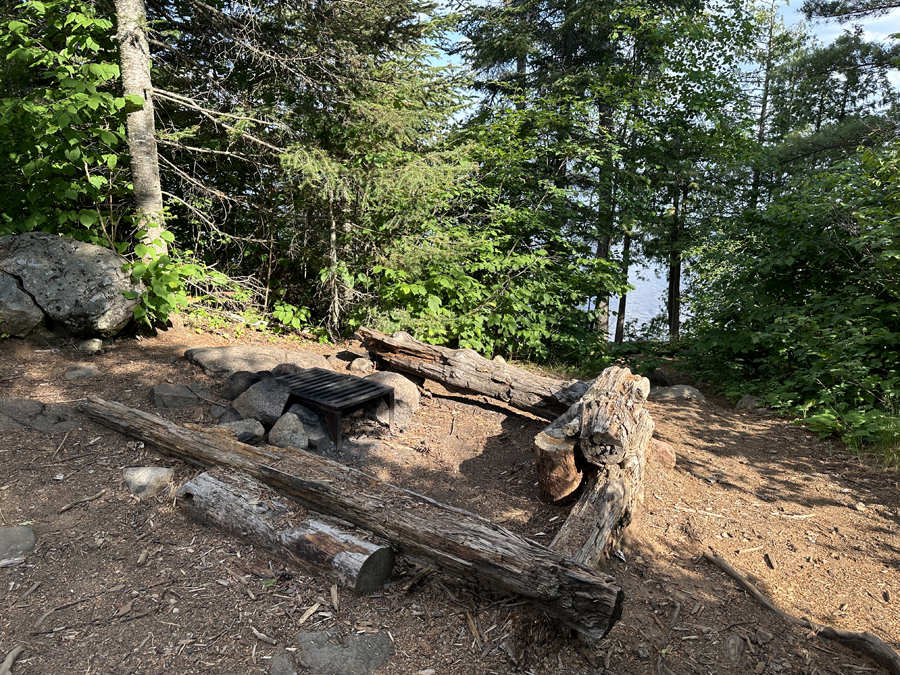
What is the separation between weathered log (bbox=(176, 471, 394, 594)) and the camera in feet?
8.60

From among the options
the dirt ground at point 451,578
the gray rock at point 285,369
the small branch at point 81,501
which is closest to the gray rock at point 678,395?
the dirt ground at point 451,578

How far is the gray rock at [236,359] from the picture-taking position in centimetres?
524

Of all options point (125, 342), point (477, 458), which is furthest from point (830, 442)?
point (125, 342)

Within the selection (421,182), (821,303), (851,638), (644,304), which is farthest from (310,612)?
(644,304)

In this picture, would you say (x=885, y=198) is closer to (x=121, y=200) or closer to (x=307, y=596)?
(x=307, y=596)

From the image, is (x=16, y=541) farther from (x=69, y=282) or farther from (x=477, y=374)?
(x=477, y=374)

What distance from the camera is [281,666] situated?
217 cm

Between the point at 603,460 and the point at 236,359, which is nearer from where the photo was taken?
the point at 603,460

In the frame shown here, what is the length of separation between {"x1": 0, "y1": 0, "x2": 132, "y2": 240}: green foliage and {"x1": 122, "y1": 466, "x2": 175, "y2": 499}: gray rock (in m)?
3.50

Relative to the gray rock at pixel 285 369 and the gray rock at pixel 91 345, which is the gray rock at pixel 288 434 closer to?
the gray rock at pixel 285 369

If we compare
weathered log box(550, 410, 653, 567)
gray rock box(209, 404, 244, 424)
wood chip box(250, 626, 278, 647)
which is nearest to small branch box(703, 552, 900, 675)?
weathered log box(550, 410, 653, 567)

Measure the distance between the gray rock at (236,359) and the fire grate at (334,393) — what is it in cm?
47

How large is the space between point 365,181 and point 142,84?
2814mm

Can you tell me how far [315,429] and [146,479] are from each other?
140cm
